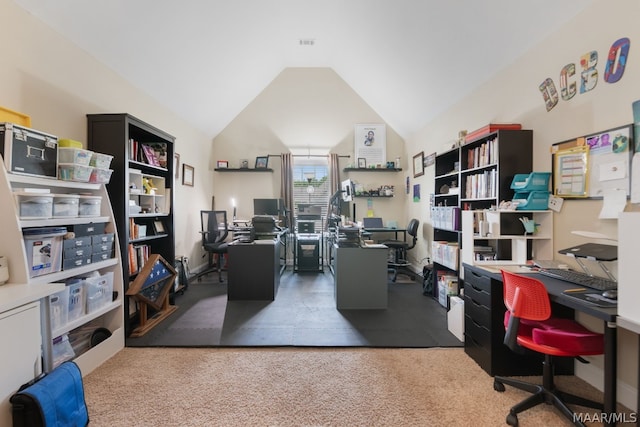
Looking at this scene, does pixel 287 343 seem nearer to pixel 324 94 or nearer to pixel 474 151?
pixel 474 151

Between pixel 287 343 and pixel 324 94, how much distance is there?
16.3 ft

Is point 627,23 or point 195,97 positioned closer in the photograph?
point 627,23

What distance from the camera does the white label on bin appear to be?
5.52 feet

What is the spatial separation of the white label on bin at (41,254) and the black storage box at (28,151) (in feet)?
1.46

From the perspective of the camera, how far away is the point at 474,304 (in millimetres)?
2225

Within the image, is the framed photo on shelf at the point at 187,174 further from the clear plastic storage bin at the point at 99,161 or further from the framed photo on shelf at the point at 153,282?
the clear plastic storage bin at the point at 99,161

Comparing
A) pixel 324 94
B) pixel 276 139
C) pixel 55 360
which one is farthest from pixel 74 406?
pixel 324 94

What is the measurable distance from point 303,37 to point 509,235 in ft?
13.6

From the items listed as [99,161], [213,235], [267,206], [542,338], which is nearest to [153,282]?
[99,161]

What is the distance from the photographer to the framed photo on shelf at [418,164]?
4.84m

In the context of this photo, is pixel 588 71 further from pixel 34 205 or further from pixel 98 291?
pixel 98 291

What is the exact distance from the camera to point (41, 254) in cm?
173

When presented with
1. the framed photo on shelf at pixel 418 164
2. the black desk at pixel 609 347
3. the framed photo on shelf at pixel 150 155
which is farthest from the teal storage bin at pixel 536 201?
the framed photo on shelf at pixel 150 155

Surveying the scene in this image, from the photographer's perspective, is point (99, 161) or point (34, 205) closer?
point (34, 205)
